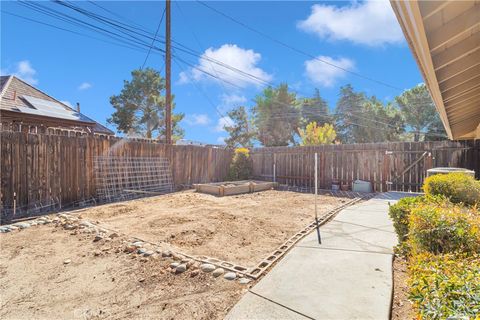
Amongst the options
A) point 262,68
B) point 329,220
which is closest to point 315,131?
point 262,68

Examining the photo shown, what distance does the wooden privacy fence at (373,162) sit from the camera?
24.4ft

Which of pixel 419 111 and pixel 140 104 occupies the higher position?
pixel 140 104

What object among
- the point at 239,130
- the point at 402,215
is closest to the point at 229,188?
the point at 402,215

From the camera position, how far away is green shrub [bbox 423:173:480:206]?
316 cm

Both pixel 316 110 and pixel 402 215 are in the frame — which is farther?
pixel 316 110

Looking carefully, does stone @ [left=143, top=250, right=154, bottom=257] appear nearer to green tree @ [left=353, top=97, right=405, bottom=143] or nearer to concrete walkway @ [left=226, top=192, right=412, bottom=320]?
concrete walkway @ [left=226, top=192, right=412, bottom=320]

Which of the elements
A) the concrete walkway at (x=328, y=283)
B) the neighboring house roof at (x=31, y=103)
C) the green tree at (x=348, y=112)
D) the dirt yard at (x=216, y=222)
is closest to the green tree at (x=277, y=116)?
the green tree at (x=348, y=112)

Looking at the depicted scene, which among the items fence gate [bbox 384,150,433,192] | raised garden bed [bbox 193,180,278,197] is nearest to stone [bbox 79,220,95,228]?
raised garden bed [bbox 193,180,278,197]

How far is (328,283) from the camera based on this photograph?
2131 mm

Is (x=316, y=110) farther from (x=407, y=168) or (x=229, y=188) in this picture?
(x=229, y=188)

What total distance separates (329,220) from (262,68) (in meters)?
13.8

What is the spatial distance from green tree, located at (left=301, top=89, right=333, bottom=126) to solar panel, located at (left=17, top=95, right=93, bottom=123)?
1983 cm

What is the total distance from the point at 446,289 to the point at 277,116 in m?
23.0

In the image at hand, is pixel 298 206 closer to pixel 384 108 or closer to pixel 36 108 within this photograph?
pixel 36 108
